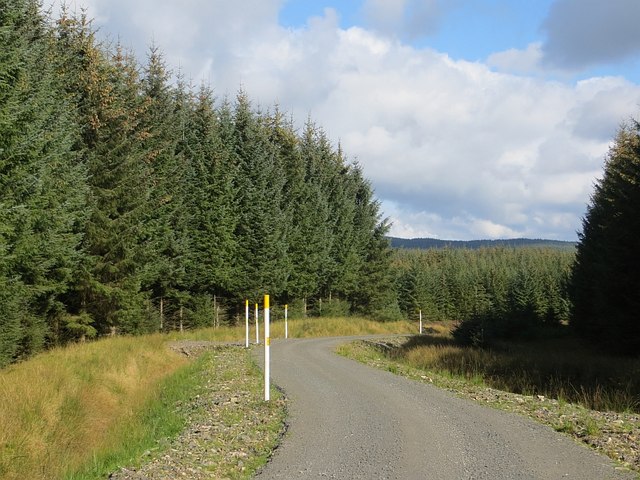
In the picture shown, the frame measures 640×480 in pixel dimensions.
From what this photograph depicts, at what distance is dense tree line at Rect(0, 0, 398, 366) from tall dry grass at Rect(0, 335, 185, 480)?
9.81 feet

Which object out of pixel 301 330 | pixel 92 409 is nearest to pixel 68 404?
pixel 92 409

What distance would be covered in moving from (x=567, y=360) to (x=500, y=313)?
45.6 feet

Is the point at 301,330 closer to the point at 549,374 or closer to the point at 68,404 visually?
the point at 549,374

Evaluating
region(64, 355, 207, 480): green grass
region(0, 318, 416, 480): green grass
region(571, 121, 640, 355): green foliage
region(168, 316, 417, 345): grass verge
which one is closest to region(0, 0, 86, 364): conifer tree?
region(0, 318, 416, 480): green grass

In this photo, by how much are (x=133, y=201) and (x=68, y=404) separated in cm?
1555

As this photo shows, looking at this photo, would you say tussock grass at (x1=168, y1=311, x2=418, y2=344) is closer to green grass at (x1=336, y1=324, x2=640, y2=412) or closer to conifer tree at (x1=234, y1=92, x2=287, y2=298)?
conifer tree at (x1=234, y1=92, x2=287, y2=298)

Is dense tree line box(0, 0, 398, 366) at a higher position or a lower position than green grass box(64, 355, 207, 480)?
higher

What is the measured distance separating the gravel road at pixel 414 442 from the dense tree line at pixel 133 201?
909 centimetres

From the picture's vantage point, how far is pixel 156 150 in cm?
3153

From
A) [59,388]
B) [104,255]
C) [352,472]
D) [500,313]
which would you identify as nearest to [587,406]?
[352,472]

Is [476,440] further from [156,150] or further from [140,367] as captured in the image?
[156,150]

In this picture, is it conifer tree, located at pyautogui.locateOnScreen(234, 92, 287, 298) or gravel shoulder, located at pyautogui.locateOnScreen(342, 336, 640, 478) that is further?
conifer tree, located at pyautogui.locateOnScreen(234, 92, 287, 298)

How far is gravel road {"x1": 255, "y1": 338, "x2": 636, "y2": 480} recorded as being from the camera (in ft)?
20.4

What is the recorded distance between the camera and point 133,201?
25.2 m
